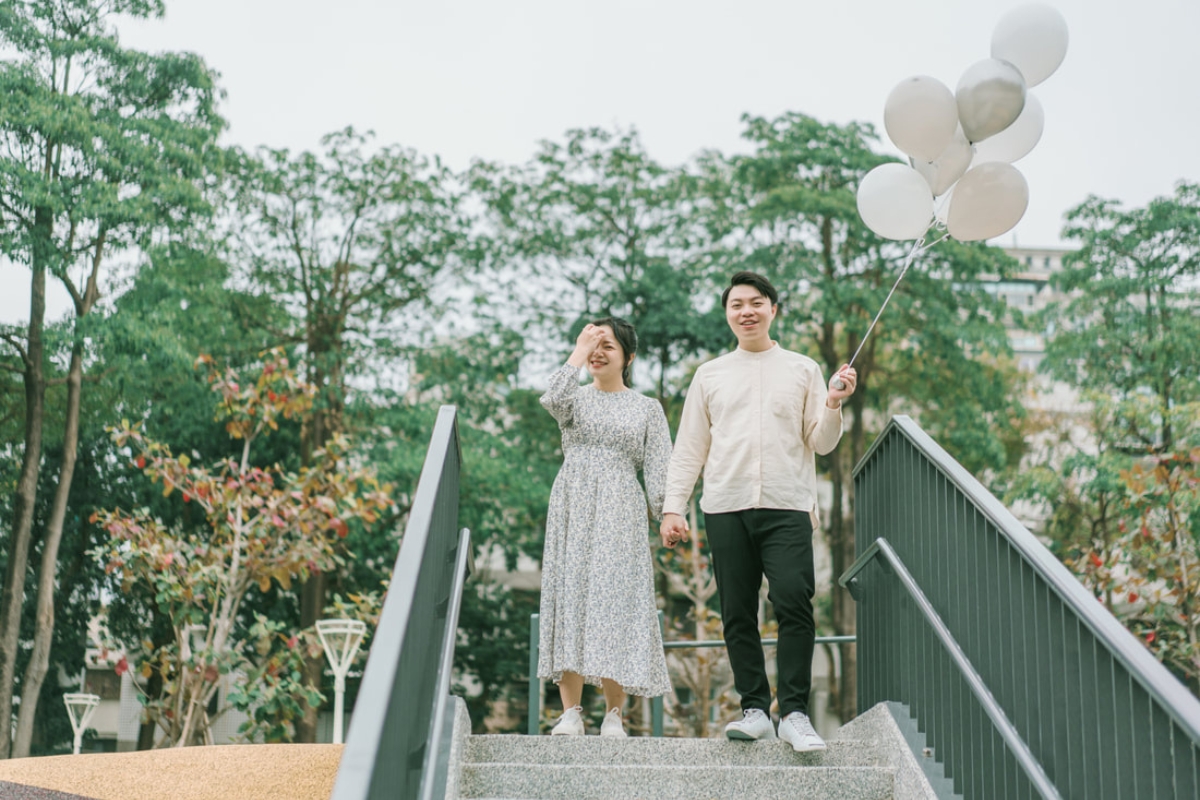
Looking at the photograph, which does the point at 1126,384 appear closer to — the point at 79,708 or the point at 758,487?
the point at 758,487

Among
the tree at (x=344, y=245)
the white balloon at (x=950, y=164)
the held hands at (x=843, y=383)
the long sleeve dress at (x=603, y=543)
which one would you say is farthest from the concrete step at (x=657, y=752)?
the tree at (x=344, y=245)

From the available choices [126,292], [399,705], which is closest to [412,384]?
[126,292]

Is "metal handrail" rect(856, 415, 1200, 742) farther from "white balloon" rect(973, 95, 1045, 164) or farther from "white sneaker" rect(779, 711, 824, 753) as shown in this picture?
"white balloon" rect(973, 95, 1045, 164)

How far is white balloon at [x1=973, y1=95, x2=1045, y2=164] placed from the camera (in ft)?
13.4

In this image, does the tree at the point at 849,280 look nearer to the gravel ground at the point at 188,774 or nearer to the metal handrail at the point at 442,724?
the gravel ground at the point at 188,774

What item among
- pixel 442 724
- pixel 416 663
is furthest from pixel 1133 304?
pixel 416 663

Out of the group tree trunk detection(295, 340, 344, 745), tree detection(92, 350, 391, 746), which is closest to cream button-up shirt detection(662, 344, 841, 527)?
tree detection(92, 350, 391, 746)

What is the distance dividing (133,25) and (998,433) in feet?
40.7

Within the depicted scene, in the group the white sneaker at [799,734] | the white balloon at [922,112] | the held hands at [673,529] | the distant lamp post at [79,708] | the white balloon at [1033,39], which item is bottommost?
the distant lamp post at [79,708]

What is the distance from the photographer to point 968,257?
15594 millimetres

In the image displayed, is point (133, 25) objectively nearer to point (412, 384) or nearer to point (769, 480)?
point (412, 384)

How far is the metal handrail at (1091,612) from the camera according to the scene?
6.54ft

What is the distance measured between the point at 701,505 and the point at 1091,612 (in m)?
1.68

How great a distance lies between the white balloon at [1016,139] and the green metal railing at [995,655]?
42.2 inches
